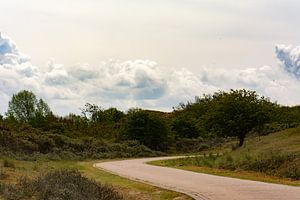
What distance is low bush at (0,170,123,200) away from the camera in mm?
14266

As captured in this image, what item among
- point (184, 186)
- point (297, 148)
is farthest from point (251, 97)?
point (184, 186)

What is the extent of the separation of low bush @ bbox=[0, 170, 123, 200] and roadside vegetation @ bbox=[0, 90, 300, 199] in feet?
0.95

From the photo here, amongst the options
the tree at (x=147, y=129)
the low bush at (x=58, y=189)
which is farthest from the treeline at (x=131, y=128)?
the low bush at (x=58, y=189)

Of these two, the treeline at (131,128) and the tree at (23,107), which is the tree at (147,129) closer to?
the treeline at (131,128)

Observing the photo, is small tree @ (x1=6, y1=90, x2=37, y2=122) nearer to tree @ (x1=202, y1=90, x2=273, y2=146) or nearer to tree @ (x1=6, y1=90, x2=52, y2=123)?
tree @ (x1=6, y1=90, x2=52, y2=123)

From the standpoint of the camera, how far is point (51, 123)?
289ft

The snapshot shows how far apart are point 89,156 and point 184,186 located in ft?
131

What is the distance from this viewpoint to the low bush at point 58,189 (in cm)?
1427

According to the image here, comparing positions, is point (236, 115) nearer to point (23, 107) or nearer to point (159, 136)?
point (159, 136)

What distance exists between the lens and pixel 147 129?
76.8 meters

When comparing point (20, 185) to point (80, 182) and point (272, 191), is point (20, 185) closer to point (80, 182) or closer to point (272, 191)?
point (80, 182)

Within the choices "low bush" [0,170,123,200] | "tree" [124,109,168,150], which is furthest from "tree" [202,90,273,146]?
"low bush" [0,170,123,200]

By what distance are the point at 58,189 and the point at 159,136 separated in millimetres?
62207

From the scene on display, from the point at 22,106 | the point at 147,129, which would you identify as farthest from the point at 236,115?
the point at 22,106
